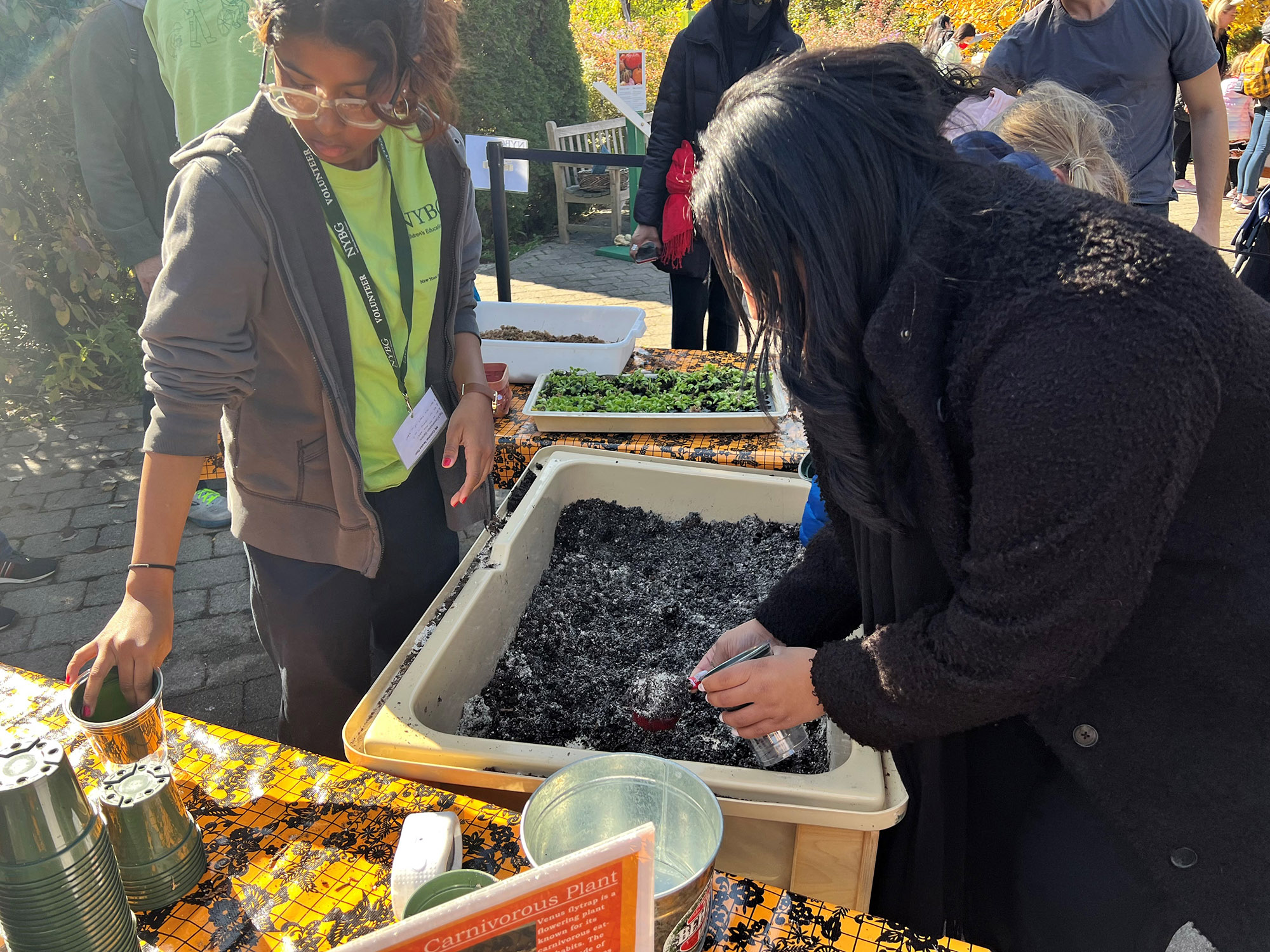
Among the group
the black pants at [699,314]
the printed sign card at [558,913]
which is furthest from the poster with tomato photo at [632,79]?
the printed sign card at [558,913]

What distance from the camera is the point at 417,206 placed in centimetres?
160

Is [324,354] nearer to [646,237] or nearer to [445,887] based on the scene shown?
[445,887]

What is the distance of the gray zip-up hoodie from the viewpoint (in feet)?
4.02

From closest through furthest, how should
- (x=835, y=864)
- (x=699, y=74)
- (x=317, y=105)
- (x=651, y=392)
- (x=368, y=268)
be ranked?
1. (x=835, y=864)
2. (x=317, y=105)
3. (x=368, y=268)
4. (x=651, y=392)
5. (x=699, y=74)

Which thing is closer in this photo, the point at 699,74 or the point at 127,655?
the point at 127,655

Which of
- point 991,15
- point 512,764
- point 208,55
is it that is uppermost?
point 991,15

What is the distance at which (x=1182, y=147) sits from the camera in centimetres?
892

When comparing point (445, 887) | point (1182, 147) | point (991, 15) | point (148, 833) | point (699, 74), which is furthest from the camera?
point (991, 15)

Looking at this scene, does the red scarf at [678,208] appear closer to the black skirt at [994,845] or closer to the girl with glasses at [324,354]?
the girl with glasses at [324,354]

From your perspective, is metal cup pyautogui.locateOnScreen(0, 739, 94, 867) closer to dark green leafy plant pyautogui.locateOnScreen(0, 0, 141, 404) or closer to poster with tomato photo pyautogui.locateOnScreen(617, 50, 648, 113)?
dark green leafy plant pyautogui.locateOnScreen(0, 0, 141, 404)

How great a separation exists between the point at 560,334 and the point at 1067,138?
6.54 ft

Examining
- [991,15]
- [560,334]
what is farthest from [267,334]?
[991,15]

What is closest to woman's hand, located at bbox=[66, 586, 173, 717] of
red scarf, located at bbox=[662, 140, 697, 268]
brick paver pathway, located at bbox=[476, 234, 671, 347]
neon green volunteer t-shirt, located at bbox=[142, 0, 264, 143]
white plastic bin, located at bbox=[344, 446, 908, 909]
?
white plastic bin, located at bbox=[344, 446, 908, 909]

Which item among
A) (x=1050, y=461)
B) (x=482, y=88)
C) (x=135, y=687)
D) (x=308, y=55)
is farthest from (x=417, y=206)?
(x=482, y=88)
